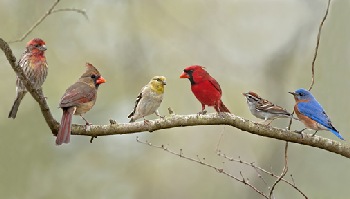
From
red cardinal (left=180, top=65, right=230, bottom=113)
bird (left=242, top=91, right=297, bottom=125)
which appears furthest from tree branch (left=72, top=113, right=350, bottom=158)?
bird (left=242, top=91, right=297, bottom=125)

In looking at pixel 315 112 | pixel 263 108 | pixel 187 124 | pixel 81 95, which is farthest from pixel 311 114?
pixel 81 95

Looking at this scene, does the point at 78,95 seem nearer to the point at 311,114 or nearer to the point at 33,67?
the point at 33,67

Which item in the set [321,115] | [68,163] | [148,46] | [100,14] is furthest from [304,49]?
[321,115]

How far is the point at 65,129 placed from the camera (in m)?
4.89

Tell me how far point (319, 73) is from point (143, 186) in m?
3.68

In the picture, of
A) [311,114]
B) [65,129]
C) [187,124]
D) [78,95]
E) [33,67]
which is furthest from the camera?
[33,67]

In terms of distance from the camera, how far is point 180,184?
13.7m

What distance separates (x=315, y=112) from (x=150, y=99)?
47.9 inches

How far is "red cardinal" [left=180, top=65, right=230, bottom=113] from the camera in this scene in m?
5.06

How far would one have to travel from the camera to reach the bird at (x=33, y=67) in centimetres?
575

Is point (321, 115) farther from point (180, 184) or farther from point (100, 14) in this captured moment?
point (100, 14)

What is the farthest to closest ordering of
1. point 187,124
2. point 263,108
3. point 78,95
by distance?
1. point 263,108
2. point 78,95
3. point 187,124

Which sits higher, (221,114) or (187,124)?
(221,114)

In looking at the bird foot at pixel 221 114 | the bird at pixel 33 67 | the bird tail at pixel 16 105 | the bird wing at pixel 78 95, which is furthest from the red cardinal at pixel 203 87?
the bird tail at pixel 16 105
